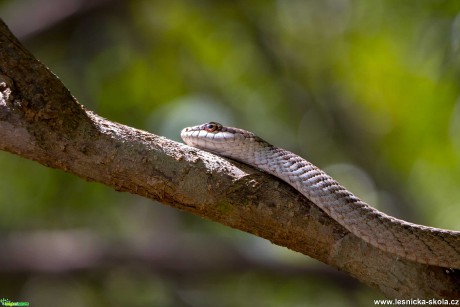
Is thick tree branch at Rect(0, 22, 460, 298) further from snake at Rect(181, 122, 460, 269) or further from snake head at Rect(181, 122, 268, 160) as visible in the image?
snake head at Rect(181, 122, 268, 160)

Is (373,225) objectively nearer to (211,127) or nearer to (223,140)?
(223,140)

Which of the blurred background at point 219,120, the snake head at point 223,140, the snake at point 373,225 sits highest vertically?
the blurred background at point 219,120

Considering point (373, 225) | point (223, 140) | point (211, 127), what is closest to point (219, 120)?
point (211, 127)

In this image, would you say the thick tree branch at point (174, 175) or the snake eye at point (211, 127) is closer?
the thick tree branch at point (174, 175)

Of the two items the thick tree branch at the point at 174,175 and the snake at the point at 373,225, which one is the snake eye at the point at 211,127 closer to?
the snake at the point at 373,225

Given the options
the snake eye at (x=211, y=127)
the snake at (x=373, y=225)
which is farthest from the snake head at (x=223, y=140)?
the snake at (x=373, y=225)

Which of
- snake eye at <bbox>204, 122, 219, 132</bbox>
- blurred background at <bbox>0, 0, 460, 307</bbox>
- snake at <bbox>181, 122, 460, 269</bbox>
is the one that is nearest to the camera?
snake at <bbox>181, 122, 460, 269</bbox>

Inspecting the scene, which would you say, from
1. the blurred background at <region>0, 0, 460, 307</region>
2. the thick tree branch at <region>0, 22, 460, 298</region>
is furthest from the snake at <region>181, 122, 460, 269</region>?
the blurred background at <region>0, 0, 460, 307</region>

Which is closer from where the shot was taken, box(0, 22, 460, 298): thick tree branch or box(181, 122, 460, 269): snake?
box(0, 22, 460, 298): thick tree branch
